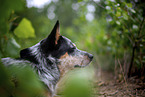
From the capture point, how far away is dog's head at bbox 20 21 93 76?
169 cm

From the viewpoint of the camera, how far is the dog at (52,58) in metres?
1.56

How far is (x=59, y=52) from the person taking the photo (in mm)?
1935

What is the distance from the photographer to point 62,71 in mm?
1993

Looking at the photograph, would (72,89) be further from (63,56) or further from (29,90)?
(63,56)

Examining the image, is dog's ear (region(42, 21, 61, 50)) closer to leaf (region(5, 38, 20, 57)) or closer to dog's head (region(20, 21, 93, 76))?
dog's head (region(20, 21, 93, 76))

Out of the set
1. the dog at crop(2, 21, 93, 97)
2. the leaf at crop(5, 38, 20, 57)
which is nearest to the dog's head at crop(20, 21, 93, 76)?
the dog at crop(2, 21, 93, 97)

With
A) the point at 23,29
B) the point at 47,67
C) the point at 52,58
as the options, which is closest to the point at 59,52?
the point at 52,58

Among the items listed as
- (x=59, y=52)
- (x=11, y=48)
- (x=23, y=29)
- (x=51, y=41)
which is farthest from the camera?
(x=59, y=52)

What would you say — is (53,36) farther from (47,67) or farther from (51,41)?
(47,67)

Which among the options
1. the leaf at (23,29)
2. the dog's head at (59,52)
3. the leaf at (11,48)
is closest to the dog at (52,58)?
the dog's head at (59,52)

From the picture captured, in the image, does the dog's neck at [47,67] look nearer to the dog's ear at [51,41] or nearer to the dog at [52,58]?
the dog at [52,58]

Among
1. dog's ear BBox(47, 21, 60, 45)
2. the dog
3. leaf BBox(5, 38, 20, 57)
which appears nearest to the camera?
leaf BBox(5, 38, 20, 57)

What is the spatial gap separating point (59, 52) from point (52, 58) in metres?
0.16

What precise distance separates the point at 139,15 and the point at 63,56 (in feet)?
4.56
